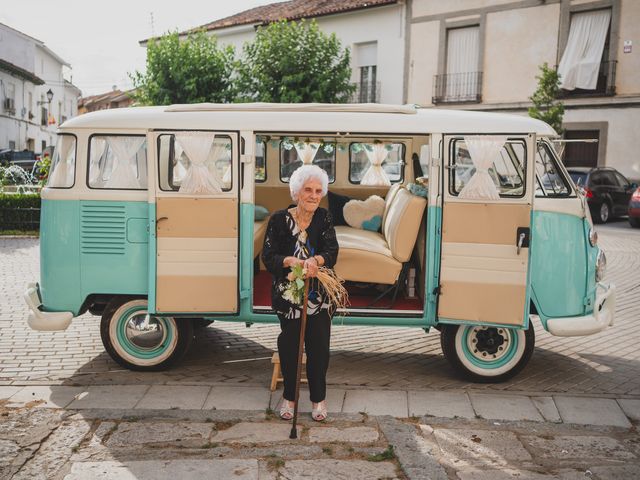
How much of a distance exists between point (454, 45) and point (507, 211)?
22.4m

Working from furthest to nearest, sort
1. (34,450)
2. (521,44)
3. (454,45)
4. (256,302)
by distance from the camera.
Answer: (454,45)
(521,44)
(256,302)
(34,450)

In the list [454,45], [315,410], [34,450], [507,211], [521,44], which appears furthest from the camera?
[454,45]

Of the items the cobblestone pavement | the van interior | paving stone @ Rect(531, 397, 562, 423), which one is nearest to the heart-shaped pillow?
the van interior

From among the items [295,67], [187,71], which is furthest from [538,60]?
[187,71]

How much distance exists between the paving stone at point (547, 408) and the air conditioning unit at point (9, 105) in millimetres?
43480

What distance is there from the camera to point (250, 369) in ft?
21.9

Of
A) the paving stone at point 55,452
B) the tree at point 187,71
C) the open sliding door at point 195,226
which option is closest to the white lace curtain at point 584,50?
the tree at point 187,71

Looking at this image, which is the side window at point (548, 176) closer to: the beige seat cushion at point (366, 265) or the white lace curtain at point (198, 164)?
the beige seat cushion at point (366, 265)

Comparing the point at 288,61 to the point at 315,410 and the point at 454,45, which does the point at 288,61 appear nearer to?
the point at 454,45

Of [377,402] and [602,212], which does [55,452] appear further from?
[602,212]

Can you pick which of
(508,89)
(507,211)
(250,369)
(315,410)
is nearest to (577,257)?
(507,211)

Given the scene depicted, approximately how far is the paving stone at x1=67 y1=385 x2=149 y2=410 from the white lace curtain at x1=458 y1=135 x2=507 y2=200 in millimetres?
3140

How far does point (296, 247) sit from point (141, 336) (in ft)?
6.79

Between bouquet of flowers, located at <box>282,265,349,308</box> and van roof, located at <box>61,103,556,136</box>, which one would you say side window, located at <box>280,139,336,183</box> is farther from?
bouquet of flowers, located at <box>282,265,349,308</box>
